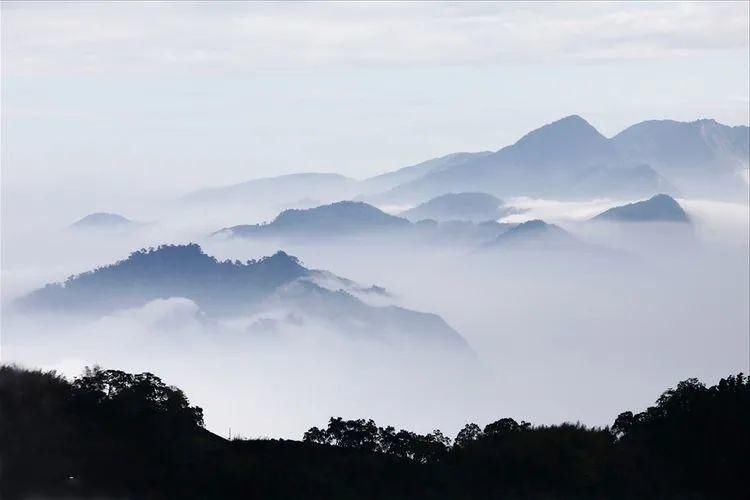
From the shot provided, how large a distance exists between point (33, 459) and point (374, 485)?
62.7 feet

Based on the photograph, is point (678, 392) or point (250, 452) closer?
point (250, 452)

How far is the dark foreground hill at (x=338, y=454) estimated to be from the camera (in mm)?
69125

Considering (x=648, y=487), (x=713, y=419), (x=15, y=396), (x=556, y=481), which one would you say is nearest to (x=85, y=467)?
(x=15, y=396)

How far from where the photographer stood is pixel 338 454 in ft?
264

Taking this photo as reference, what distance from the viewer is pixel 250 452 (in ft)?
255

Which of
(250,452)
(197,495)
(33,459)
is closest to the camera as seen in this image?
(33,459)

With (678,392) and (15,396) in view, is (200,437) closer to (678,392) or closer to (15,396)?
(15,396)

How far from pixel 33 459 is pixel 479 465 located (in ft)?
85.9

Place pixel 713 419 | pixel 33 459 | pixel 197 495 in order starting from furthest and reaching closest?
pixel 713 419
pixel 197 495
pixel 33 459

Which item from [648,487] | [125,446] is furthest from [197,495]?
[648,487]

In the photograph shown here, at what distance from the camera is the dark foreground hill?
69125 mm

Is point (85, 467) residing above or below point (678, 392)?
below

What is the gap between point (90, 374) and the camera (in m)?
80.3

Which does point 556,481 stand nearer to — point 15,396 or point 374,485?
point 374,485
